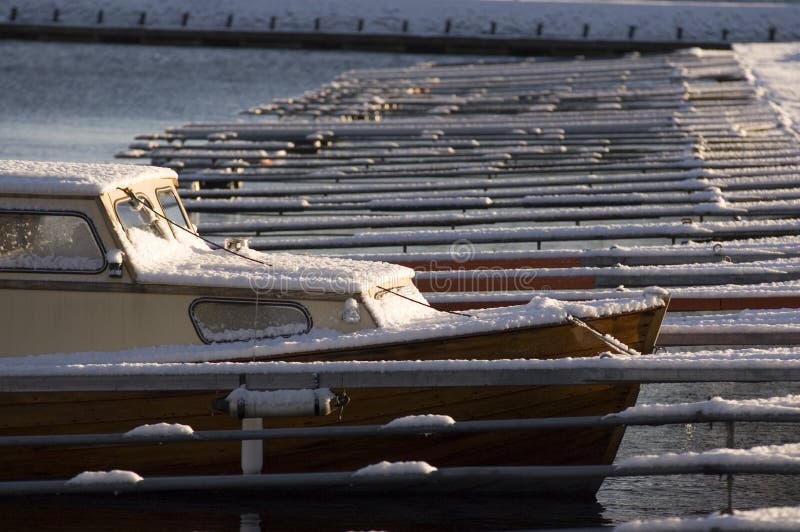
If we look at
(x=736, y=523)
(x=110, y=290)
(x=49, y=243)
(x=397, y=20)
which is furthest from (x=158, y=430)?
(x=397, y=20)

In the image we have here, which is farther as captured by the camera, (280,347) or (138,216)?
(138,216)

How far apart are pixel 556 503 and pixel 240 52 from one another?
53.3 m

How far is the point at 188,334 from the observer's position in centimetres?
1018

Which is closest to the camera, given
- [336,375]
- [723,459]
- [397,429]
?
[723,459]

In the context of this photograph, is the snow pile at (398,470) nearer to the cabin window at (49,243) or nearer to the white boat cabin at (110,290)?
the white boat cabin at (110,290)

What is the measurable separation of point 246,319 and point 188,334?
0.42 meters

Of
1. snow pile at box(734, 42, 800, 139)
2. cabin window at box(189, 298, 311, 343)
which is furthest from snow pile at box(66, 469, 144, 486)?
snow pile at box(734, 42, 800, 139)

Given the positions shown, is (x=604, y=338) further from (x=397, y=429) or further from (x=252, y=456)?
(x=252, y=456)

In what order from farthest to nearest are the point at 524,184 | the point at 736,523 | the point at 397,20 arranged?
1. the point at 397,20
2. the point at 524,184
3. the point at 736,523

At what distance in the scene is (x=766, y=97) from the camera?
101ft

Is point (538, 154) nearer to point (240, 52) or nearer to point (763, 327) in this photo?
point (763, 327)

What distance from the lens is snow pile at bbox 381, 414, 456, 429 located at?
926 cm

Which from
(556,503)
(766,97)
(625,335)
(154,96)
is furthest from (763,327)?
(154,96)

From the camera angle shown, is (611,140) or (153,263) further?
(611,140)
